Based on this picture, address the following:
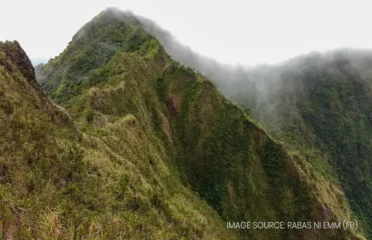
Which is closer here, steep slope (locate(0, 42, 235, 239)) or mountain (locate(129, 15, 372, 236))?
steep slope (locate(0, 42, 235, 239))

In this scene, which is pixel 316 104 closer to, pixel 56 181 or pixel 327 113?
pixel 327 113

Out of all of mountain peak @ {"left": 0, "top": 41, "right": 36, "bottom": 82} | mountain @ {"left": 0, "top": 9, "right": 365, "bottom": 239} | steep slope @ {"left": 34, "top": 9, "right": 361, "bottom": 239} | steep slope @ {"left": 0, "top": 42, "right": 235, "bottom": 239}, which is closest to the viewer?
steep slope @ {"left": 0, "top": 42, "right": 235, "bottom": 239}

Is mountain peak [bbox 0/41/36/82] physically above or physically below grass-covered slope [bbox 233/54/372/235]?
below

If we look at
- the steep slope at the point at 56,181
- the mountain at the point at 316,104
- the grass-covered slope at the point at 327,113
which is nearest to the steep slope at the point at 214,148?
the steep slope at the point at 56,181

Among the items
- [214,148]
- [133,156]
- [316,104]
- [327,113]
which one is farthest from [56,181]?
[316,104]

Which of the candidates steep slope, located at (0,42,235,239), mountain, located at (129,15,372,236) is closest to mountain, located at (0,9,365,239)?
steep slope, located at (0,42,235,239)

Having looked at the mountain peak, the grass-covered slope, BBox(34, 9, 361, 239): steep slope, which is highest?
the grass-covered slope

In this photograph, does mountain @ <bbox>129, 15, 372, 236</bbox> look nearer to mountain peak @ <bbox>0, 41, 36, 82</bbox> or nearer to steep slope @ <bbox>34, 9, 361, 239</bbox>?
steep slope @ <bbox>34, 9, 361, 239</bbox>
